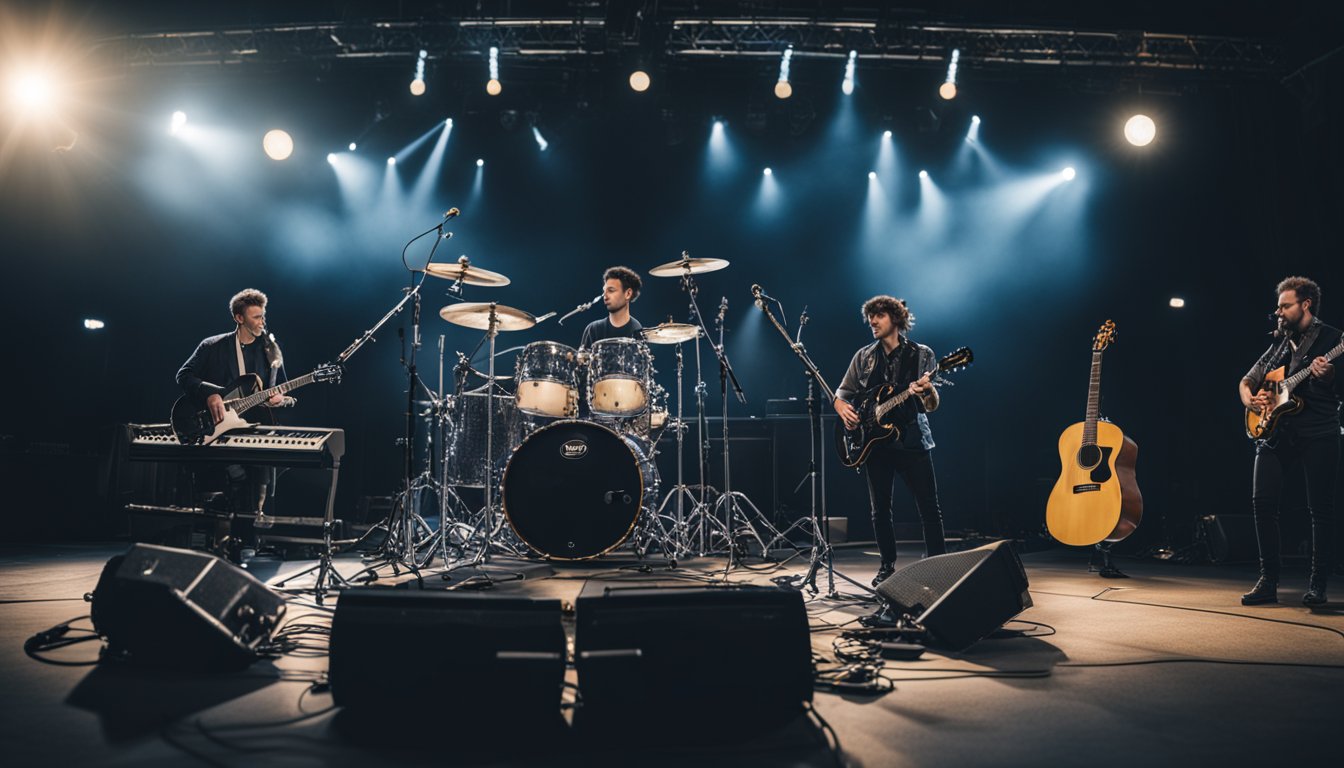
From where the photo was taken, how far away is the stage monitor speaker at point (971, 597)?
11.5 ft

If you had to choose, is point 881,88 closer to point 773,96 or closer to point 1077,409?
point 773,96

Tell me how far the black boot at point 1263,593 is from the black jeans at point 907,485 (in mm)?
1930

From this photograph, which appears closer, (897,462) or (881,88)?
(897,462)

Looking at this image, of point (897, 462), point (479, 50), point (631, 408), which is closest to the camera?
point (897, 462)

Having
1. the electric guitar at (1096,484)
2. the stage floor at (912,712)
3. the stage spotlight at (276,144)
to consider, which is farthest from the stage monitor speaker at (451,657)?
the stage spotlight at (276,144)

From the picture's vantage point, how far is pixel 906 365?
5684 mm

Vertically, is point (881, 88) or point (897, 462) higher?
point (881, 88)

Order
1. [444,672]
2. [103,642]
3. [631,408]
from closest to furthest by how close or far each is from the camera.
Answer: [444,672] < [103,642] < [631,408]

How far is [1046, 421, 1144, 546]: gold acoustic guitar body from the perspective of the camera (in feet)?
21.3

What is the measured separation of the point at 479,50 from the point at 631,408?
5569 mm

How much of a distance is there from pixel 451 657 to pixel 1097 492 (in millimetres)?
5985

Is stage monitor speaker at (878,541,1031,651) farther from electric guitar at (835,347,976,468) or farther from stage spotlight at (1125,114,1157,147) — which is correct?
stage spotlight at (1125,114,1157,147)

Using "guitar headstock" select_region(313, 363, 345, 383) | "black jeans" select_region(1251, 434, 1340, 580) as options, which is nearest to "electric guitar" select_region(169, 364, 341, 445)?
"guitar headstock" select_region(313, 363, 345, 383)

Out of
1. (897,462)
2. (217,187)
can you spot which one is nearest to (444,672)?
(897,462)
